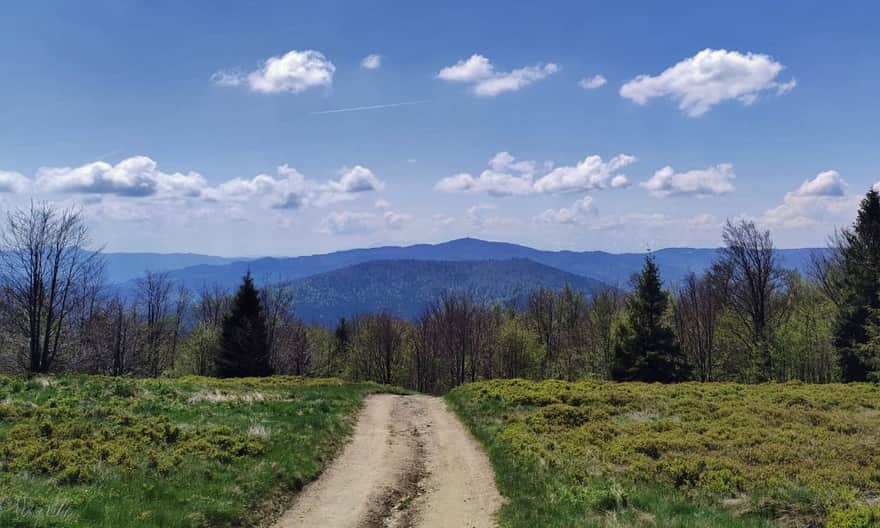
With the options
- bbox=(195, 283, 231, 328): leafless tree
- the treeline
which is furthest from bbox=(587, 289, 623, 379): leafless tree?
bbox=(195, 283, 231, 328): leafless tree

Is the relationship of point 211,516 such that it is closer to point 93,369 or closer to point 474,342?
point 93,369

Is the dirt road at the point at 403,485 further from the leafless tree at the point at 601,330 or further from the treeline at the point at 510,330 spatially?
the leafless tree at the point at 601,330

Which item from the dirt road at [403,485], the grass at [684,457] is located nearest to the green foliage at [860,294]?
the grass at [684,457]

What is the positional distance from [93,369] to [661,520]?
69.0 meters

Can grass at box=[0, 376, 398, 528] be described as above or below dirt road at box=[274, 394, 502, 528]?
above

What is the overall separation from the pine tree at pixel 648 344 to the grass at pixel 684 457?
16.5 metres

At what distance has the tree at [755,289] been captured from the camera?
160 feet

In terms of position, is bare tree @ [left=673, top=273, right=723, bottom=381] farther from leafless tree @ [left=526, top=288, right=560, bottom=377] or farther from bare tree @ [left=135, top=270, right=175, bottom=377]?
bare tree @ [left=135, top=270, right=175, bottom=377]

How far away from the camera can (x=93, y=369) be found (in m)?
62.8

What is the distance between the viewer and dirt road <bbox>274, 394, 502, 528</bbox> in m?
11.3

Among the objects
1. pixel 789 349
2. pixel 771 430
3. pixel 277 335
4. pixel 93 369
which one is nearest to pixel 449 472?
pixel 771 430

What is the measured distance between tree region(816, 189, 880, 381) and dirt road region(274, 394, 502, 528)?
34.6 metres

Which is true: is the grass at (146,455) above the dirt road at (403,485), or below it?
above

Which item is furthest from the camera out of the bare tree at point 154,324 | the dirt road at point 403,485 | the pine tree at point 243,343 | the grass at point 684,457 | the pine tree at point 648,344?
the bare tree at point 154,324
